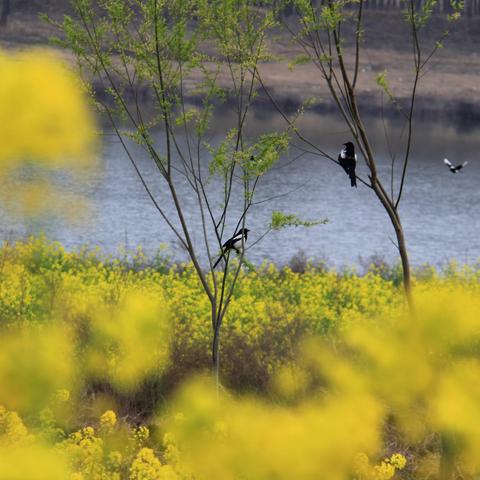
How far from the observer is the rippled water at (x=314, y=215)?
16922 mm

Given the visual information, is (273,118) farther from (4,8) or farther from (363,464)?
(363,464)

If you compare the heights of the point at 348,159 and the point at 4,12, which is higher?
the point at 348,159

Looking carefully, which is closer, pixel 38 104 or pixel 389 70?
pixel 38 104

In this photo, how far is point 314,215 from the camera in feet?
69.2

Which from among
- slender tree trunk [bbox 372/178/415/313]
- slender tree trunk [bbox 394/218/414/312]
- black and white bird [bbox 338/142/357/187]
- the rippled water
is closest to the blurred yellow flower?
the rippled water

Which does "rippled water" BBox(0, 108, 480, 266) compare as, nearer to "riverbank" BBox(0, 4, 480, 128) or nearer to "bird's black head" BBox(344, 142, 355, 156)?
"bird's black head" BBox(344, 142, 355, 156)

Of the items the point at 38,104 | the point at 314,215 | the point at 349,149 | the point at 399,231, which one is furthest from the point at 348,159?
the point at 314,215

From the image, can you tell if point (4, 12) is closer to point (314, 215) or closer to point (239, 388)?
point (314, 215)

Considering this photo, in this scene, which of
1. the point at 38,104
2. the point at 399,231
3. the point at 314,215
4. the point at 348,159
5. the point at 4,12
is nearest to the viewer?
the point at 399,231

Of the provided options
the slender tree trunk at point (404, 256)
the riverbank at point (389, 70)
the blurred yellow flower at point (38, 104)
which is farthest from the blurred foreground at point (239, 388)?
the riverbank at point (389, 70)

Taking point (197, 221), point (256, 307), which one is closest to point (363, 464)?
point (256, 307)

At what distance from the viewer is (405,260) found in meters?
6.77

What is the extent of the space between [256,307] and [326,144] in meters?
26.0

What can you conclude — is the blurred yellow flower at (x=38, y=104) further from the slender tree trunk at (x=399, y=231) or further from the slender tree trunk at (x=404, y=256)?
the slender tree trunk at (x=404, y=256)
